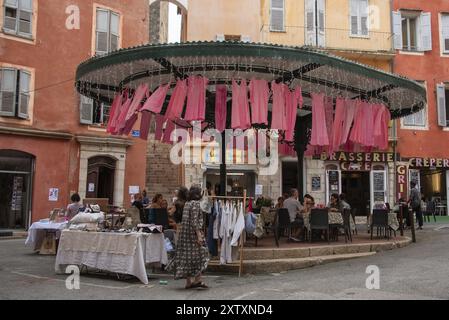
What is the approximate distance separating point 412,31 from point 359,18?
9.60ft

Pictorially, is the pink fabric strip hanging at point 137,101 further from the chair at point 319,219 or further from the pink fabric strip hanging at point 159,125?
the chair at point 319,219

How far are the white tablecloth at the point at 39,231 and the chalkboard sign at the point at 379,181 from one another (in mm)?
16038

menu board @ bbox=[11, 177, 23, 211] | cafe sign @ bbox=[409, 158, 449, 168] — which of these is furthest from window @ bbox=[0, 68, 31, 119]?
cafe sign @ bbox=[409, 158, 449, 168]

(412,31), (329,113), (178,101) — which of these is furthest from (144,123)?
(412,31)

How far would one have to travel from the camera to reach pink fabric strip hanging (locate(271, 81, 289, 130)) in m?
10.7

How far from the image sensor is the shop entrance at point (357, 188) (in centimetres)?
2417

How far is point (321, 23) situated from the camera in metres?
24.2

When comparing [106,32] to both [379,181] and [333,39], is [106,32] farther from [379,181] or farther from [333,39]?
[379,181]

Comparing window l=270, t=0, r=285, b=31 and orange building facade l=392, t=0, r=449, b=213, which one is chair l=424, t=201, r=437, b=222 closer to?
orange building facade l=392, t=0, r=449, b=213

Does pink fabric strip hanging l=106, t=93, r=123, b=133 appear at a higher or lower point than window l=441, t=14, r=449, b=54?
lower

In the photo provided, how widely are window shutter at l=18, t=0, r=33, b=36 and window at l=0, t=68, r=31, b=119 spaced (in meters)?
1.68

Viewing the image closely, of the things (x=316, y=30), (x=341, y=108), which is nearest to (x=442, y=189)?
(x=316, y=30)

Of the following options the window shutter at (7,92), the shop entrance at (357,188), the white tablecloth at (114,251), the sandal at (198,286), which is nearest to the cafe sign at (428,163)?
the shop entrance at (357,188)

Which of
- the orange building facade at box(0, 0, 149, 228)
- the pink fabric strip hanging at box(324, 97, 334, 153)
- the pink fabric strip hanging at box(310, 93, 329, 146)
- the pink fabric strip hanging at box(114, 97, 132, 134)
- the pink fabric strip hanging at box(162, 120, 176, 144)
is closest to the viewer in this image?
the pink fabric strip hanging at box(310, 93, 329, 146)
